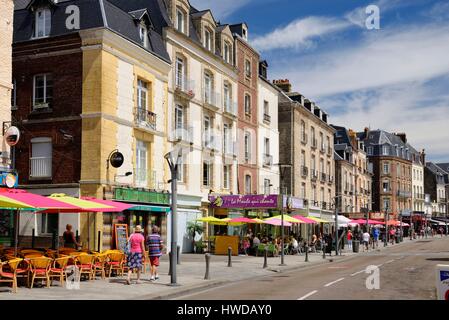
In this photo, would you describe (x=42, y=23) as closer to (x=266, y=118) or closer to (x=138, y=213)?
(x=138, y=213)

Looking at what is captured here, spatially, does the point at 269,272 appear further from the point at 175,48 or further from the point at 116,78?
the point at 175,48

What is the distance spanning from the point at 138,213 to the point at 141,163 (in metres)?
2.45

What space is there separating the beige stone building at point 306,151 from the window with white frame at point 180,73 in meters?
15.0

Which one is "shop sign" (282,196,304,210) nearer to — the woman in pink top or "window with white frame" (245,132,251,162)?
"window with white frame" (245,132,251,162)

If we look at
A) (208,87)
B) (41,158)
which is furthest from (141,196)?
(208,87)

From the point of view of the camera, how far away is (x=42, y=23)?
2638 centimetres

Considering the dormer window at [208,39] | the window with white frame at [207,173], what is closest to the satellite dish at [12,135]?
the window with white frame at [207,173]

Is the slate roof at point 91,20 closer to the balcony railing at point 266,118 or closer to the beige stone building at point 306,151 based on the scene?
the balcony railing at point 266,118

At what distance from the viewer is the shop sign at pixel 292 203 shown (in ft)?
117

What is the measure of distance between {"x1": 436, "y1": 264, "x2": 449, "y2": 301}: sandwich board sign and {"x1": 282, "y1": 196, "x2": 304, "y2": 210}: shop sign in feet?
90.0

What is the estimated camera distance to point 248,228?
39.0 meters

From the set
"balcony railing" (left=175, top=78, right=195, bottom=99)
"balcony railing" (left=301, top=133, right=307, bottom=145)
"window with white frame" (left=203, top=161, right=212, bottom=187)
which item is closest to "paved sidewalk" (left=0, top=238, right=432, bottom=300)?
"balcony railing" (left=175, top=78, right=195, bottom=99)

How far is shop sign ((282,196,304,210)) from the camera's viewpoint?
117ft
